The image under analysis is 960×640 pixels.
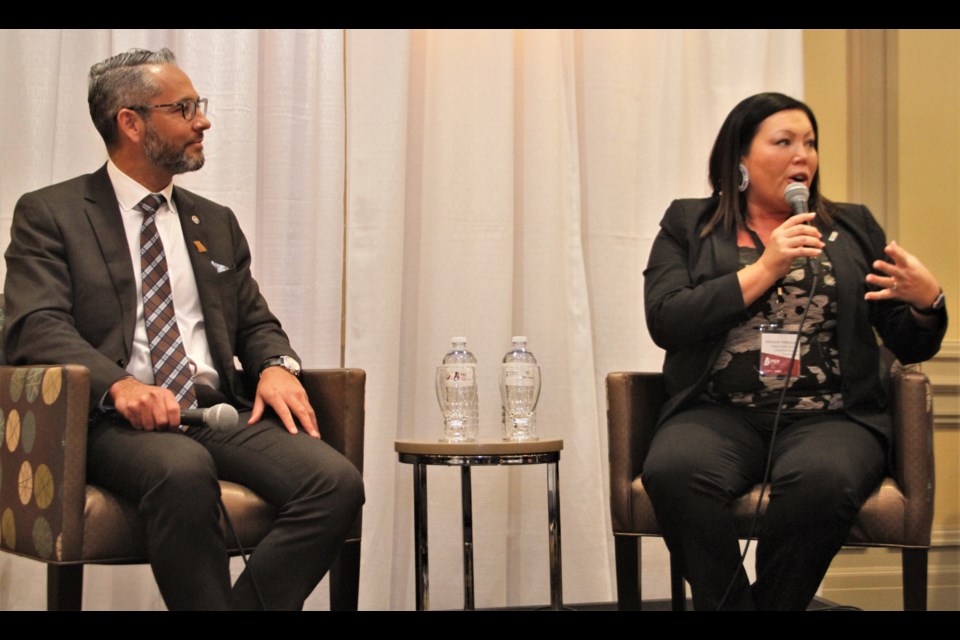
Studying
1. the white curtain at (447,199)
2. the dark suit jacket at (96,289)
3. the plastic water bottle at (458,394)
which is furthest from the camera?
the white curtain at (447,199)

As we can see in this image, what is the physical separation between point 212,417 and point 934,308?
1553 mm

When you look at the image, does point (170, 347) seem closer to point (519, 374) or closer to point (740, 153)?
A: point (519, 374)

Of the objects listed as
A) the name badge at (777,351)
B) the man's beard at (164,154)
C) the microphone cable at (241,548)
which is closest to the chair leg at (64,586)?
the microphone cable at (241,548)

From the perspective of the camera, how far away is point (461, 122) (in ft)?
10.6

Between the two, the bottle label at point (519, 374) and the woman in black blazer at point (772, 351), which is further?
the bottle label at point (519, 374)

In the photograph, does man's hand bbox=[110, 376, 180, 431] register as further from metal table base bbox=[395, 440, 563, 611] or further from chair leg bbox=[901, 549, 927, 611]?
chair leg bbox=[901, 549, 927, 611]

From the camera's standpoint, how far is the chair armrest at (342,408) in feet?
7.78

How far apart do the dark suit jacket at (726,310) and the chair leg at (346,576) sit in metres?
0.78

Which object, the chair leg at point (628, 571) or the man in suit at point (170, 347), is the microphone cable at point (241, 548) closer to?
the man in suit at point (170, 347)

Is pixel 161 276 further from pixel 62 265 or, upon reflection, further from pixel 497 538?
pixel 497 538

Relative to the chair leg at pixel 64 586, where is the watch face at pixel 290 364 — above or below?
above

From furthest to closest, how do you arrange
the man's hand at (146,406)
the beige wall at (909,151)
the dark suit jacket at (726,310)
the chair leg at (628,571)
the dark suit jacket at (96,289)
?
the beige wall at (909,151) < the chair leg at (628,571) < the dark suit jacket at (726,310) < the dark suit jacket at (96,289) < the man's hand at (146,406)

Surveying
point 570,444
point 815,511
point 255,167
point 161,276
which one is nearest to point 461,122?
point 255,167

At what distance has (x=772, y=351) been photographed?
2326 millimetres
